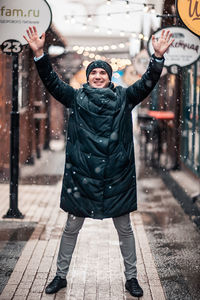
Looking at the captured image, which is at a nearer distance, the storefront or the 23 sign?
the 23 sign

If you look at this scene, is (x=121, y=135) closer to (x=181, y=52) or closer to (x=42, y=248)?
(x=42, y=248)

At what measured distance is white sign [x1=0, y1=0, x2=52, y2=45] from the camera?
6.76 meters

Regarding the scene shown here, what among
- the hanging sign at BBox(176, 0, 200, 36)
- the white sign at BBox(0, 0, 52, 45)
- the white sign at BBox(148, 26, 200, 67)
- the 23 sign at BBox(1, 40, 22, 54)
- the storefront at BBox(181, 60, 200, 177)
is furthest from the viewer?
the storefront at BBox(181, 60, 200, 177)

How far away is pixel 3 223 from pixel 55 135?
1933 centimetres

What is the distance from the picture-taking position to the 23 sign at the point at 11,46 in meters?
7.04

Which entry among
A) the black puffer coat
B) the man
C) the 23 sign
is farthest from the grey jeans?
the 23 sign

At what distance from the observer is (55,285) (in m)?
4.77

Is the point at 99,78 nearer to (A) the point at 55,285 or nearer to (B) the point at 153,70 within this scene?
(B) the point at 153,70

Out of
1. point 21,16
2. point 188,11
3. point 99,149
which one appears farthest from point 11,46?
point 99,149

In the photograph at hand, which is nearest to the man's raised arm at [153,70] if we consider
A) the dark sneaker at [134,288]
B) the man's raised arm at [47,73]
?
the man's raised arm at [47,73]

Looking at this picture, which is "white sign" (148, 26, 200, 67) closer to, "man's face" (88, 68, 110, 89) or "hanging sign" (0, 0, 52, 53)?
"hanging sign" (0, 0, 52, 53)

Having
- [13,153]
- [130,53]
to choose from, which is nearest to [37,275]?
[13,153]

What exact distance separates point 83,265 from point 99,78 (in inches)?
79.5

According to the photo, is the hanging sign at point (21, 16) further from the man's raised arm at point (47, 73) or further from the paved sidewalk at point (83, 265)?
the paved sidewalk at point (83, 265)
